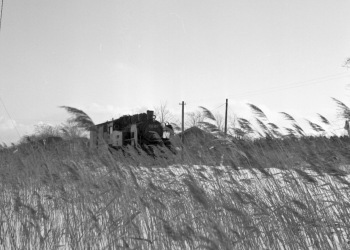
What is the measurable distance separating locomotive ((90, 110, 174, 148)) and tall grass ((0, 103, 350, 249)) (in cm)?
878

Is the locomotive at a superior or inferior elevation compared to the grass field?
superior

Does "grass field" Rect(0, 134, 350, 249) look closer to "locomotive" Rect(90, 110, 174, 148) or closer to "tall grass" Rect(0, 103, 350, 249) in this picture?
"tall grass" Rect(0, 103, 350, 249)

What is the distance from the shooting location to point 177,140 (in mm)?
5465

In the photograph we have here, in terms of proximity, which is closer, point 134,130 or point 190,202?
point 190,202

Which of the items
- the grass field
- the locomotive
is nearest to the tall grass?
the grass field

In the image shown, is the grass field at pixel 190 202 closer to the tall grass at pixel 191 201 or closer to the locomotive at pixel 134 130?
the tall grass at pixel 191 201

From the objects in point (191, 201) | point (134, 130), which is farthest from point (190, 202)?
point (134, 130)

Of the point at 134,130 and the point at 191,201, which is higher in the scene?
the point at 134,130

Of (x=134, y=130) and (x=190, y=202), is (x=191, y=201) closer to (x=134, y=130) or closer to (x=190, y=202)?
(x=190, y=202)

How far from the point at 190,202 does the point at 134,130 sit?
13.3 m

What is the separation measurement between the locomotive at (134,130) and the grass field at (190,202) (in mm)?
8695

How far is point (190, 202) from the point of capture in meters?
4.68

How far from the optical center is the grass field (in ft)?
10.5

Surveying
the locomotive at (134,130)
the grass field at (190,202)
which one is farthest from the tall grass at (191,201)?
the locomotive at (134,130)
